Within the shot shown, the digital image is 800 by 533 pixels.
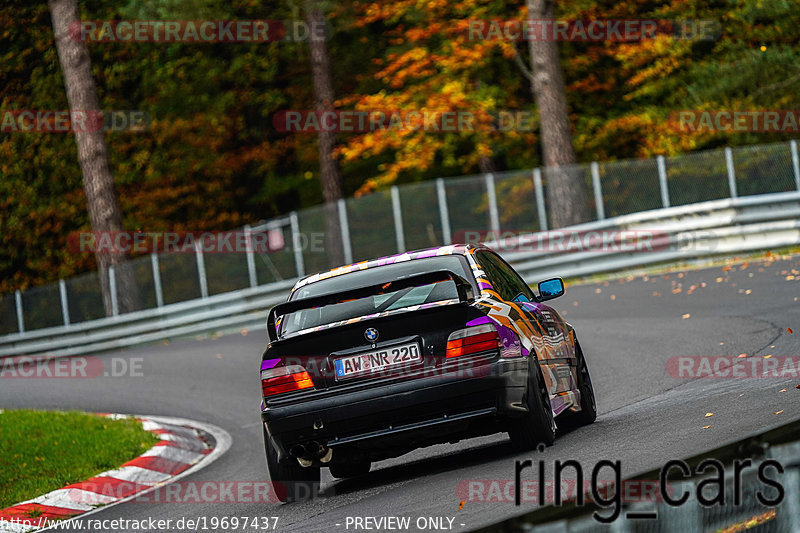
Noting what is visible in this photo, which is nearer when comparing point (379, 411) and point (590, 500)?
point (590, 500)

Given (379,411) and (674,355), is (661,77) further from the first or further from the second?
(379,411)

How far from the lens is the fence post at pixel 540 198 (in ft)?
80.3

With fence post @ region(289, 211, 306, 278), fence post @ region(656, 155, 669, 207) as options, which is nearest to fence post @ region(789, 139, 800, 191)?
fence post @ region(656, 155, 669, 207)

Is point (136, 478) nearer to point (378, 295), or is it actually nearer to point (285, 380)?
point (285, 380)

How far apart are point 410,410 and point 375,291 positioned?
31.6 inches

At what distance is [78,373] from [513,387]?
15.7 meters

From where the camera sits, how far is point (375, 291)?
7.86 metres

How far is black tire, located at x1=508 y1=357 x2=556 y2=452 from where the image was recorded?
25.2ft

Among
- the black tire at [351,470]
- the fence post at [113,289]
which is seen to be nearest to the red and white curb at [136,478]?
the black tire at [351,470]

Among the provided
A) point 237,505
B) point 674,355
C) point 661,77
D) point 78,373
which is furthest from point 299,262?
point 237,505

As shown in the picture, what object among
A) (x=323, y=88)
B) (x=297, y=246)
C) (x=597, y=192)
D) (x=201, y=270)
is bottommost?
(x=201, y=270)

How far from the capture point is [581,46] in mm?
35281

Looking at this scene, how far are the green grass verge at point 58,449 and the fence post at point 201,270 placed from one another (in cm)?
1154

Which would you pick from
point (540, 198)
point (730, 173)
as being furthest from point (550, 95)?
point (730, 173)
